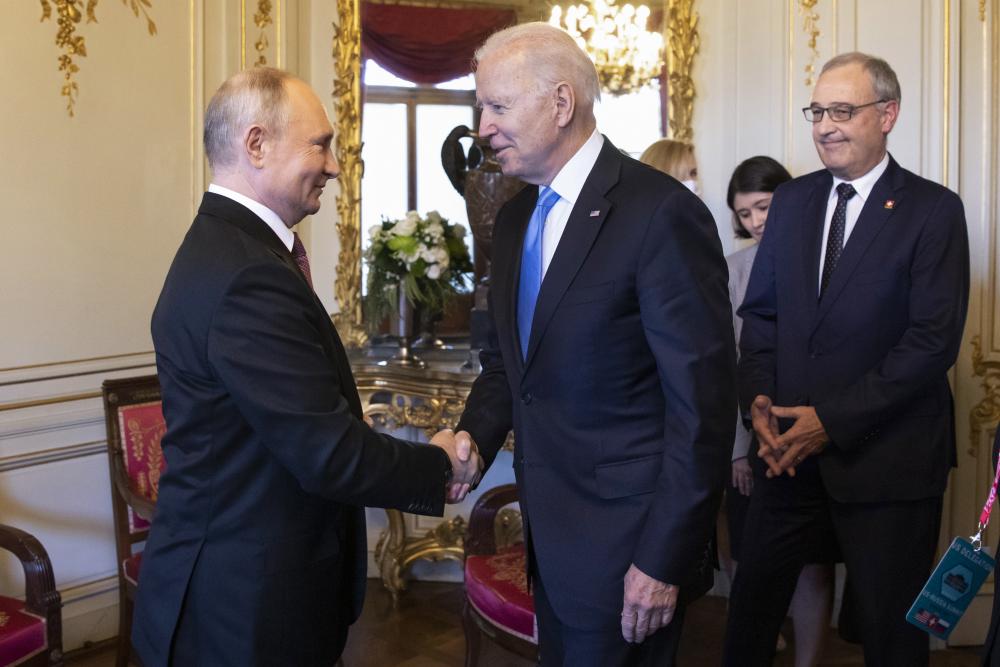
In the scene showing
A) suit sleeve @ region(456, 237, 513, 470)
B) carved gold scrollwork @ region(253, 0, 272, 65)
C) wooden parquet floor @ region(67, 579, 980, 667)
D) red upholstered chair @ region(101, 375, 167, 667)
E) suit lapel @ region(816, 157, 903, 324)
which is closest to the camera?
suit sleeve @ region(456, 237, 513, 470)

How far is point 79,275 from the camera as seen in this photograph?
3539mm

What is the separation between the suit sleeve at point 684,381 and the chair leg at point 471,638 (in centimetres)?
135

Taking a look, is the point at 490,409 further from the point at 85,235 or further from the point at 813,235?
the point at 85,235

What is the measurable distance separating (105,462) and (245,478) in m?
2.22

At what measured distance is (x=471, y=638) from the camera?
304cm

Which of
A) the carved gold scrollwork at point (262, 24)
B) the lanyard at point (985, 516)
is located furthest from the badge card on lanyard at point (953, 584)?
the carved gold scrollwork at point (262, 24)

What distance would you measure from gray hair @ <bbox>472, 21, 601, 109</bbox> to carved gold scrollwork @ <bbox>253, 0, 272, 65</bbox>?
2569 mm

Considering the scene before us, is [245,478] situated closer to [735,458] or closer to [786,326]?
[786,326]

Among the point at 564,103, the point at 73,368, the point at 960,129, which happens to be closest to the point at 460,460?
the point at 564,103

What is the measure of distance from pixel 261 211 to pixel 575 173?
0.60 meters

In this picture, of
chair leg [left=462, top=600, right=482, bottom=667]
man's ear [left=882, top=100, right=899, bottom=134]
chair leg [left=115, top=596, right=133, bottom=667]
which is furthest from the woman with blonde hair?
chair leg [left=115, top=596, right=133, bottom=667]

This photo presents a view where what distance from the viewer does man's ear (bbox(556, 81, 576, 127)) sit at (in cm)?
192

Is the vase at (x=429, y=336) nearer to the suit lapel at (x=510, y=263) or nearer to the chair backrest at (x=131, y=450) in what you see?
the chair backrest at (x=131, y=450)

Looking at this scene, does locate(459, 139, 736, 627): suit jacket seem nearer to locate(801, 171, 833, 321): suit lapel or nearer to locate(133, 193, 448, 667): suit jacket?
locate(133, 193, 448, 667): suit jacket
